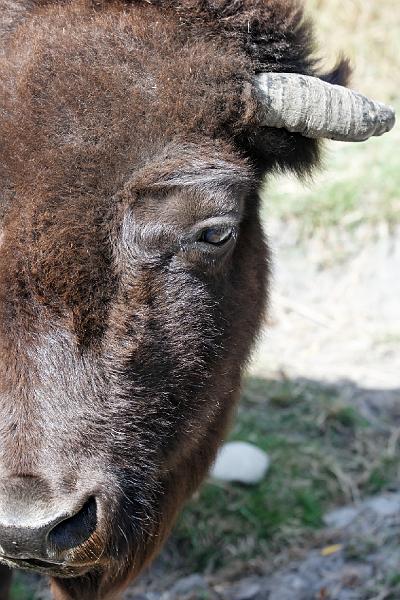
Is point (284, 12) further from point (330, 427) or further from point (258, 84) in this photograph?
point (330, 427)

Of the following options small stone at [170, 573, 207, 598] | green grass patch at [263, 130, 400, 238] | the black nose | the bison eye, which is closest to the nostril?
the black nose

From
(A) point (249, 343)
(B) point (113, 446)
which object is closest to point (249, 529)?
(A) point (249, 343)

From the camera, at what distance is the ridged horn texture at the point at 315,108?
3686 millimetres

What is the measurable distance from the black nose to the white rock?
3011mm

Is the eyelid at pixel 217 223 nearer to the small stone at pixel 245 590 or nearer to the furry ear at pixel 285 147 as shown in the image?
the furry ear at pixel 285 147

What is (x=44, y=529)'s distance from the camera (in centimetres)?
302

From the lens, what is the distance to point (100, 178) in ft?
10.8

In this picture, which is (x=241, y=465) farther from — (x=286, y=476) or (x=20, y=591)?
(x=20, y=591)

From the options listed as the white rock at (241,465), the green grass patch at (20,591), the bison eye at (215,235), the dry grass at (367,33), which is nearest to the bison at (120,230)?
the bison eye at (215,235)

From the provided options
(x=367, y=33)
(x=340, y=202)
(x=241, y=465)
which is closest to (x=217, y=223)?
(x=241, y=465)

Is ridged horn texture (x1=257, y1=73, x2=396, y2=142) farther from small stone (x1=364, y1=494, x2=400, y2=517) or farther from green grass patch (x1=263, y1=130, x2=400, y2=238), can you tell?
green grass patch (x1=263, y1=130, x2=400, y2=238)

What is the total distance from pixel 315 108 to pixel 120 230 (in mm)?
1025

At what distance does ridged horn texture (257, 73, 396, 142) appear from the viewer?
3.69m

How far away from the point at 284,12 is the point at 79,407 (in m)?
1.88
